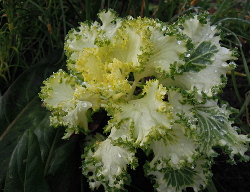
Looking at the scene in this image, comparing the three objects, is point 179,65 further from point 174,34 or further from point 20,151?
point 20,151

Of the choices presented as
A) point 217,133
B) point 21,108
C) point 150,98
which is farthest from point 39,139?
point 217,133

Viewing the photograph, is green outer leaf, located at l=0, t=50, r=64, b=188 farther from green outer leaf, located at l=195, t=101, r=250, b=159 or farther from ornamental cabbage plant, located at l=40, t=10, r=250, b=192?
green outer leaf, located at l=195, t=101, r=250, b=159

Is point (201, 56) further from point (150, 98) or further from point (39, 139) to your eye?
point (39, 139)

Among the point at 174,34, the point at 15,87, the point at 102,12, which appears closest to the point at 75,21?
the point at 15,87

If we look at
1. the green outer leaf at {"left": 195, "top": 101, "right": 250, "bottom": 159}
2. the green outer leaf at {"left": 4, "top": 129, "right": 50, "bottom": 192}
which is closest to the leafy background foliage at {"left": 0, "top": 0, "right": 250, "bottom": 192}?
the green outer leaf at {"left": 4, "top": 129, "right": 50, "bottom": 192}

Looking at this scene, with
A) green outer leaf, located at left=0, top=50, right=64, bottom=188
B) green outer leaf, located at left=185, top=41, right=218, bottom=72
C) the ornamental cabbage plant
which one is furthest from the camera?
green outer leaf, located at left=0, top=50, right=64, bottom=188

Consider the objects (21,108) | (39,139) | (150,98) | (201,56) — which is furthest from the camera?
(21,108)
